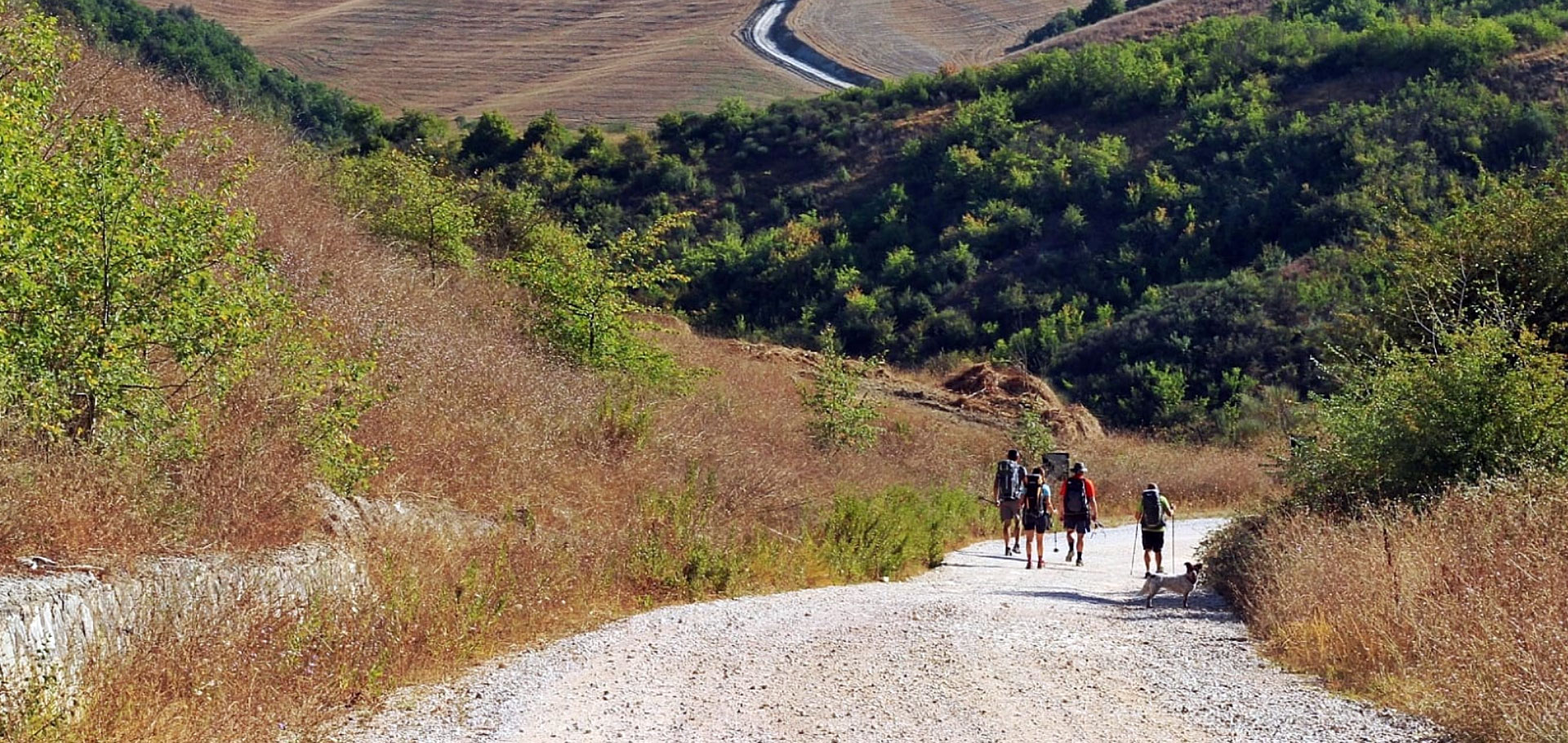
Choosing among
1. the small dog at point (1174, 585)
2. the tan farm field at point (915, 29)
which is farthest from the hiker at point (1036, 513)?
the tan farm field at point (915, 29)

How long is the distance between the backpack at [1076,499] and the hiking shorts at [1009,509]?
88 cm

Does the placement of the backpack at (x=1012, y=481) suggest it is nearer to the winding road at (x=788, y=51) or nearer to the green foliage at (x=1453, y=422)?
the green foliage at (x=1453, y=422)

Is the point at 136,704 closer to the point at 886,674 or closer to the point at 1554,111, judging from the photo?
the point at 886,674

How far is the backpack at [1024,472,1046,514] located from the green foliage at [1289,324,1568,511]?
5.51 m

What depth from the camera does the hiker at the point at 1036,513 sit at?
68.2ft

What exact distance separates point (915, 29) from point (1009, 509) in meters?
65.6

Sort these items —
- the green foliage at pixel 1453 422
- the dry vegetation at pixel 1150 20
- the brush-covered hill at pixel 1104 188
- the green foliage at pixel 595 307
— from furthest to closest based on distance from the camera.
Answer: the dry vegetation at pixel 1150 20 < the brush-covered hill at pixel 1104 188 < the green foliage at pixel 595 307 < the green foliage at pixel 1453 422

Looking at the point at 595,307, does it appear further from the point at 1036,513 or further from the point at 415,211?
the point at 1036,513

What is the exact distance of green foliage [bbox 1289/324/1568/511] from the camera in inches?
550

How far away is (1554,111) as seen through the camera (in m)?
54.7

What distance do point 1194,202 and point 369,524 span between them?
49724mm

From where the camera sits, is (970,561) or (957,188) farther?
(957,188)

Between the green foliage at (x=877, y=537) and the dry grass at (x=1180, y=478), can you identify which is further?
the dry grass at (x=1180, y=478)

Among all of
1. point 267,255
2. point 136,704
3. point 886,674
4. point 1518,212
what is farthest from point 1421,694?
point 1518,212
